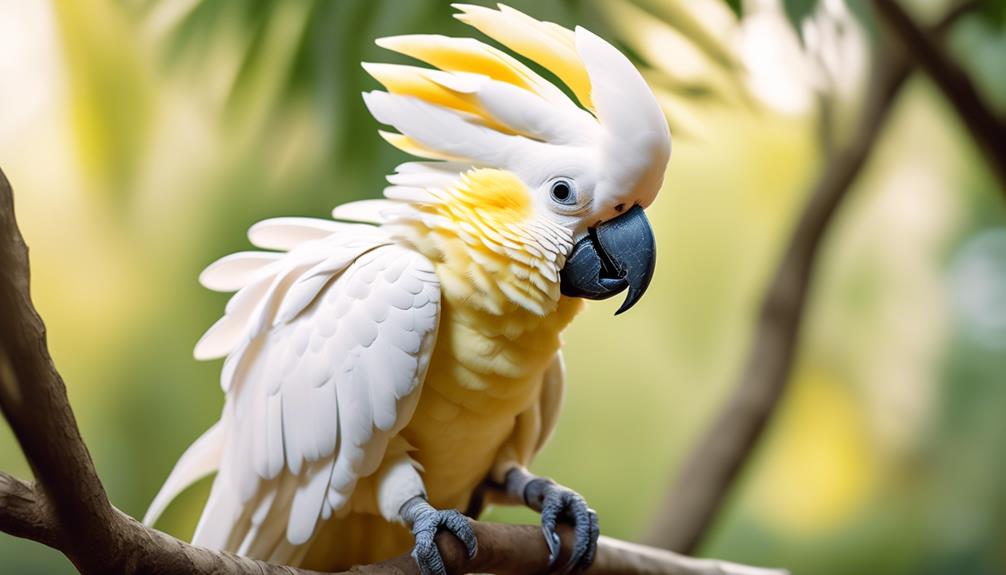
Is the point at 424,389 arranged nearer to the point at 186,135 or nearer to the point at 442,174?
the point at 442,174

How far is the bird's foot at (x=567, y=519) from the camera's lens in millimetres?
1490

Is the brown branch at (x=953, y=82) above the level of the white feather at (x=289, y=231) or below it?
above

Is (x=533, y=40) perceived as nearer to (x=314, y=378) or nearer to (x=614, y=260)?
(x=614, y=260)

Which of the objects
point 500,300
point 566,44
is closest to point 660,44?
point 566,44

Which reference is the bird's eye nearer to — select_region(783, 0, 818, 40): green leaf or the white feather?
the white feather

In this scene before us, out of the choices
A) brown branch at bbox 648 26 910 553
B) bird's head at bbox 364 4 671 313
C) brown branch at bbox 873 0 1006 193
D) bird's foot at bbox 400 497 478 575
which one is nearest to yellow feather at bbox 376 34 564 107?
bird's head at bbox 364 4 671 313

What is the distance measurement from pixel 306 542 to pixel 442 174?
0.63m

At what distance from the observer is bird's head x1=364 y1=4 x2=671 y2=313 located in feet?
4.34

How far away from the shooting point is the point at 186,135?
2.50m

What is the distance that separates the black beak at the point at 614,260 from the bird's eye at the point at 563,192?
0.07 m

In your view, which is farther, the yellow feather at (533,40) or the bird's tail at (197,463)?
the bird's tail at (197,463)

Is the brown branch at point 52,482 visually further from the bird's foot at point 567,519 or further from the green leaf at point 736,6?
the green leaf at point 736,6

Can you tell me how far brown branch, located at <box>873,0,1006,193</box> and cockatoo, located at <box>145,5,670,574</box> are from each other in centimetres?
135

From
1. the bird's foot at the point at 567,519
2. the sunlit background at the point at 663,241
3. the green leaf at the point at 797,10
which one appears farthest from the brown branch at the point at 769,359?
the bird's foot at the point at 567,519
